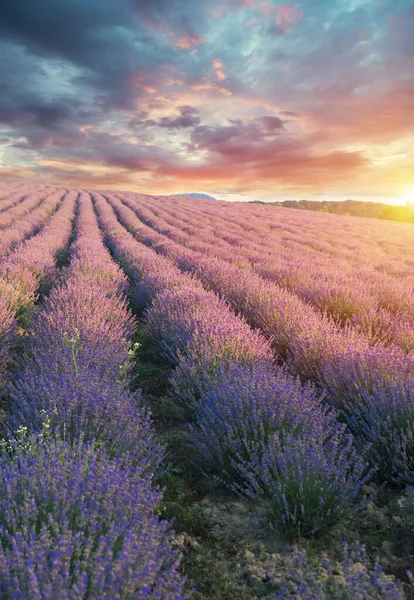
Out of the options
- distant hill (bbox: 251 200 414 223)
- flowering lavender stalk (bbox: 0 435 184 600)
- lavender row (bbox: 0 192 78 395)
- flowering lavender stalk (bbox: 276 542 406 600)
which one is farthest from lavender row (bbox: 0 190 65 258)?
distant hill (bbox: 251 200 414 223)

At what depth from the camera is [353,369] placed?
286 centimetres

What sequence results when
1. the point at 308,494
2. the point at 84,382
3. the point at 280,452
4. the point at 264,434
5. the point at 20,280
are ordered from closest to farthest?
the point at 308,494
the point at 280,452
the point at 264,434
the point at 84,382
the point at 20,280

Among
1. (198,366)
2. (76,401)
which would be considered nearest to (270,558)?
(76,401)

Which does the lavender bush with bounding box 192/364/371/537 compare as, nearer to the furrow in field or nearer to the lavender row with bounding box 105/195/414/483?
the lavender row with bounding box 105/195/414/483

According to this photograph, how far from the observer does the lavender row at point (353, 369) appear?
7.34 feet

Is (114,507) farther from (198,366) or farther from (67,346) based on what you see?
(67,346)

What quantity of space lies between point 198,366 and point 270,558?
4.75 feet

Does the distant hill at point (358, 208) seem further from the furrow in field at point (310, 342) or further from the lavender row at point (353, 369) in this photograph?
the lavender row at point (353, 369)

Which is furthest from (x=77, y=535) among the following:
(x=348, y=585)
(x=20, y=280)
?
(x=20, y=280)

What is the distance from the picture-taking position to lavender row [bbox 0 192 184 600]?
116 centimetres

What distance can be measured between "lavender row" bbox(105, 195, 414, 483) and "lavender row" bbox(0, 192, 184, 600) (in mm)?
1135

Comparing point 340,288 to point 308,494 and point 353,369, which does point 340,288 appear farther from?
point 308,494

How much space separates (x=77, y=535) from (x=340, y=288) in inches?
186

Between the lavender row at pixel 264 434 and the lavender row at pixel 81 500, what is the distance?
428 millimetres
